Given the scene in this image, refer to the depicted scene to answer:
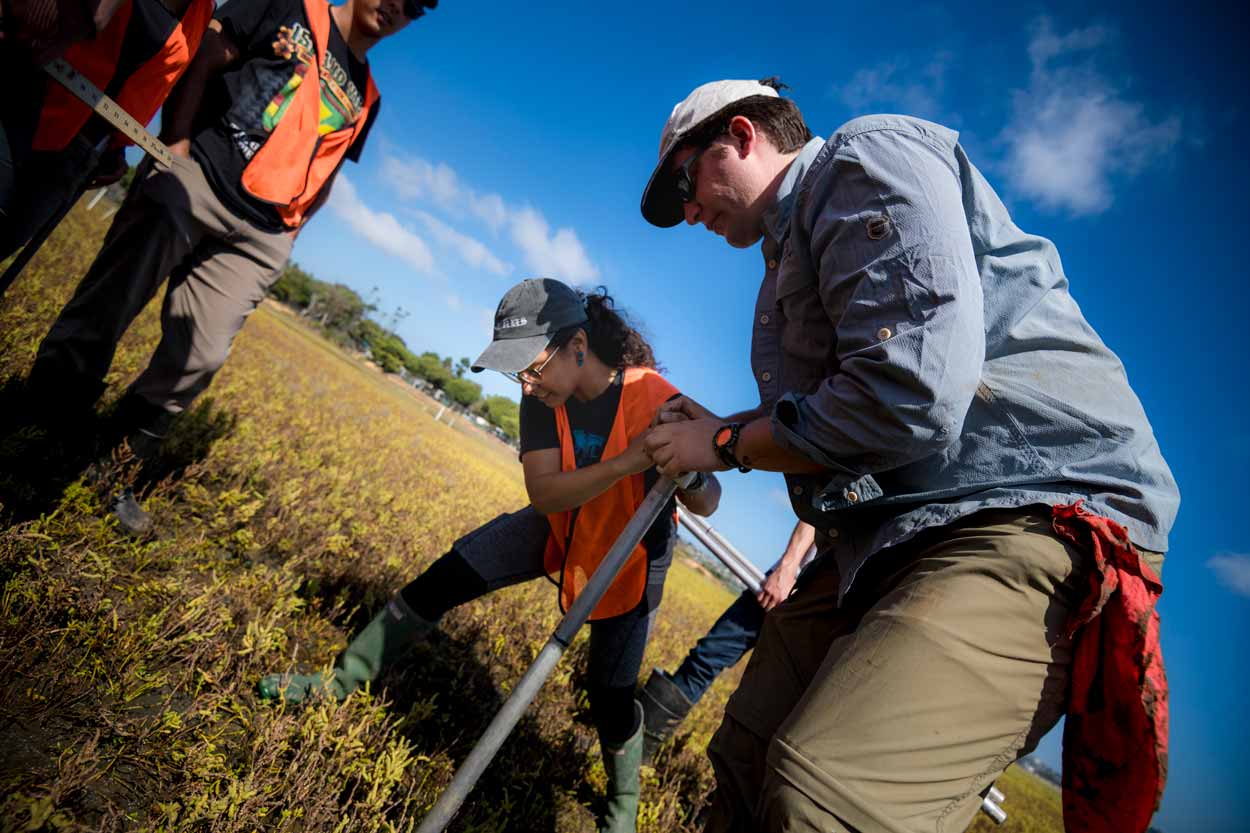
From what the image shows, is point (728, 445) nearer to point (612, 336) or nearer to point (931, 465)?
point (931, 465)

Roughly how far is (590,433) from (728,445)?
1.38 metres

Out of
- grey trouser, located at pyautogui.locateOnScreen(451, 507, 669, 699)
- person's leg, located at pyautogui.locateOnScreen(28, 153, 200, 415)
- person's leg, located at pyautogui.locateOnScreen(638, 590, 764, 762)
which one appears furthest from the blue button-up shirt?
A: person's leg, located at pyautogui.locateOnScreen(28, 153, 200, 415)

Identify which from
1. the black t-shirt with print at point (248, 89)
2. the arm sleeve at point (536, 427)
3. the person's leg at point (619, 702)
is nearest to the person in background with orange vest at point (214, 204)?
the black t-shirt with print at point (248, 89)

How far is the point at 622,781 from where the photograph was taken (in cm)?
275

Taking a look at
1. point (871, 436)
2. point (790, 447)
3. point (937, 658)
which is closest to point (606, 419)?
point (790, 447)

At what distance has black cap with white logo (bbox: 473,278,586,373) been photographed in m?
2.71

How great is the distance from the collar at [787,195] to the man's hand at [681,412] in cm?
71

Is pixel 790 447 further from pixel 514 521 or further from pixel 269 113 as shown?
pixel 269 113

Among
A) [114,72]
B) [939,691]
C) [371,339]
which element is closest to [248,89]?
[114,72]

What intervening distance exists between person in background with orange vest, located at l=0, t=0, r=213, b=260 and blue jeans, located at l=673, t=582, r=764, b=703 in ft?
14.8

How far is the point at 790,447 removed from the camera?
141 centimetres

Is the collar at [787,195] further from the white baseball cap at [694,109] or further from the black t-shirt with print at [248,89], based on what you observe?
the black t-shirt with print at [248,89]

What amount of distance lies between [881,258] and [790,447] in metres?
0.52

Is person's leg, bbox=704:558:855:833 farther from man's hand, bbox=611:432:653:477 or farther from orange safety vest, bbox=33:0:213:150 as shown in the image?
orange safety vest, bbox=33:0:213:150
